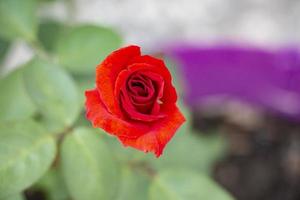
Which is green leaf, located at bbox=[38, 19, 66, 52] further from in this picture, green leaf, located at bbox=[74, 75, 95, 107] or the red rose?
the red rose

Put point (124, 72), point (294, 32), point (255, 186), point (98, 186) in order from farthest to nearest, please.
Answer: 1. point (294, 32)
2. point (255, 186)
3. point (98, 186)
4. point (124, 72)

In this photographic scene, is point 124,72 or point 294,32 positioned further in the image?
point 294,32

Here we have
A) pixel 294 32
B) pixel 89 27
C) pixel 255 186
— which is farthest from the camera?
pixel 294 32

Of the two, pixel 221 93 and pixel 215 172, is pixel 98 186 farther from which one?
pixel 221 93

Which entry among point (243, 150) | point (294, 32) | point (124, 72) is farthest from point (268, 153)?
point (124, 72)

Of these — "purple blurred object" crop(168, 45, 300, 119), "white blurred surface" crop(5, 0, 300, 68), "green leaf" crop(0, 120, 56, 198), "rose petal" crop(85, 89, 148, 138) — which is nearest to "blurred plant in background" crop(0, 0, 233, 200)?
"green leaf" crop(0, 120, 56, 198)

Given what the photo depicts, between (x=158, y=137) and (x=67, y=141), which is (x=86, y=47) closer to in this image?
(x=67, y=141)

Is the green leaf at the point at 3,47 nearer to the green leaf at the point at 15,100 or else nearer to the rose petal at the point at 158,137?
the green leaf at the point at 15,100

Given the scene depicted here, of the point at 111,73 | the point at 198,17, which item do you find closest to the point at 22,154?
the point at 111,73
